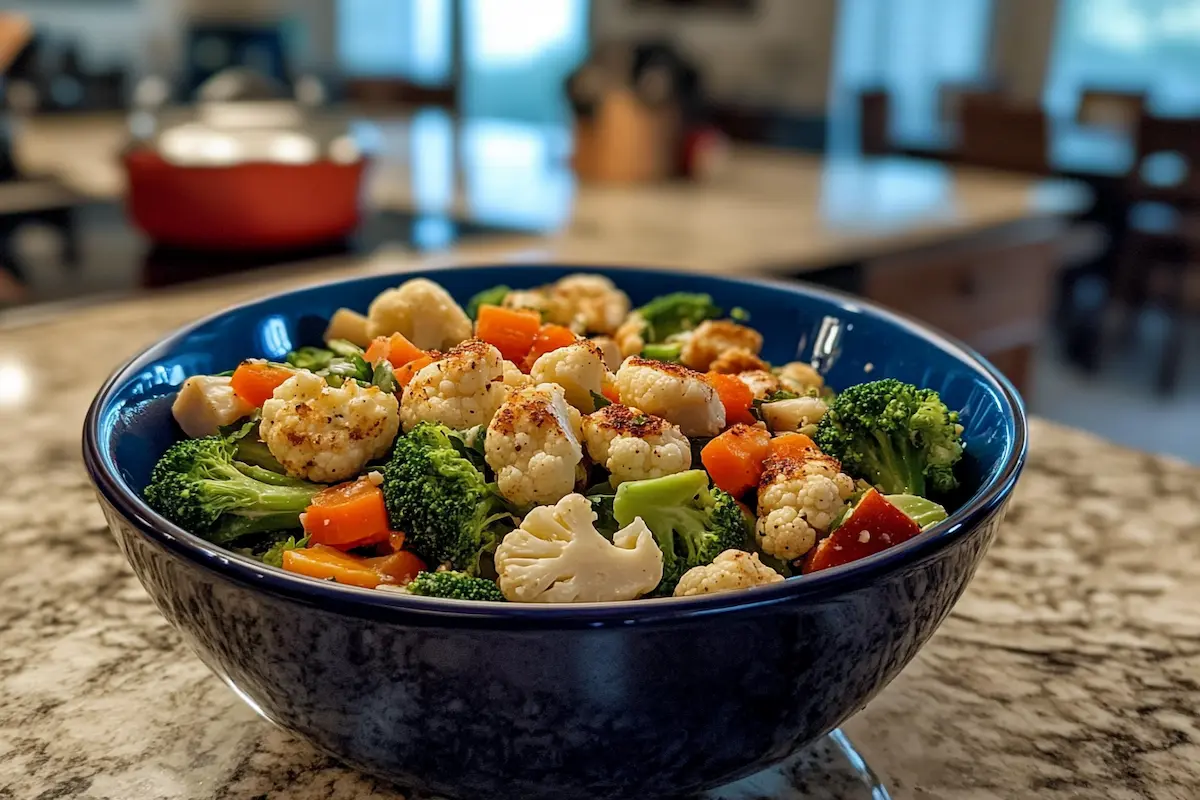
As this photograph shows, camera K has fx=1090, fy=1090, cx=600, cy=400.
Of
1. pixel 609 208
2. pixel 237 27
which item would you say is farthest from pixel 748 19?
pixel 609 208

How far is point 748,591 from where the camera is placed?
50 cm

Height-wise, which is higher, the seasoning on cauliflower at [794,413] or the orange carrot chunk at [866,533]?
the seasoning on cauliflower at [794,413]

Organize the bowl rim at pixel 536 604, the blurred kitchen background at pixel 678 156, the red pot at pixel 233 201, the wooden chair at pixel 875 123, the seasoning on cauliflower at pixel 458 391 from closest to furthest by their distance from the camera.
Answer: the bowl rim at pixel 536 604 → the seasoning on cauliflower at pixel 458 391 → the red pot at pixel 233 201 → the blurred kitchen background at pixel 678 156 → the wooden chair at pixel 875 123

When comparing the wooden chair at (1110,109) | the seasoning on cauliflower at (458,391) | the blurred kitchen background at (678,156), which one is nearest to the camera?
the seasoning on cauliflower at (458,391)

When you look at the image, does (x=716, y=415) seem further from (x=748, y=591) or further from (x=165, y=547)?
(x=165, y=547)

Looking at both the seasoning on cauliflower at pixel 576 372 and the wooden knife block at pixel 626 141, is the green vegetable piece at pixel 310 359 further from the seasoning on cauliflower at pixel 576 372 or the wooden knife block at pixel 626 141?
the wooden knife block at pixel 626 141

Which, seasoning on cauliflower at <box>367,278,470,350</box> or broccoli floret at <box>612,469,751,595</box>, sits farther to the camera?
seasoning on cauliflower at <box>367,278,470,350</box>

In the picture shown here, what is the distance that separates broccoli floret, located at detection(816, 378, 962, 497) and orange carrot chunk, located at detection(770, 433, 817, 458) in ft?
0.08

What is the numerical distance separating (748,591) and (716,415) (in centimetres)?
27

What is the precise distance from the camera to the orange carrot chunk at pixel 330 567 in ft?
2.03

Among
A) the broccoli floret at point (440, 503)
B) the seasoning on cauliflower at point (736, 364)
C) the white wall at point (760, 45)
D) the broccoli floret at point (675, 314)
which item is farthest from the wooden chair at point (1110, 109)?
the broccoli floret at point (440, 503)

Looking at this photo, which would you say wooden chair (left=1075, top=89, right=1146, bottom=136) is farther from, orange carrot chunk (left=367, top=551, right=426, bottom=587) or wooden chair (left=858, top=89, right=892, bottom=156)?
orange carrot chunk (left=367, top=551, right=426, bottom=587)

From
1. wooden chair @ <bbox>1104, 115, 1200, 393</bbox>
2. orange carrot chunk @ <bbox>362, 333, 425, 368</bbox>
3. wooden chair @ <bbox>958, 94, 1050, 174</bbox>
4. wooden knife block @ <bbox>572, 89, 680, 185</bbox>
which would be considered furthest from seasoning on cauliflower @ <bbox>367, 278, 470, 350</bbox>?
wooden chair @ <bbox>1104, 115, 1200, 393</bbox>

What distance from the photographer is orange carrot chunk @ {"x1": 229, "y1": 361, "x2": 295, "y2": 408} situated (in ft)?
2.59
